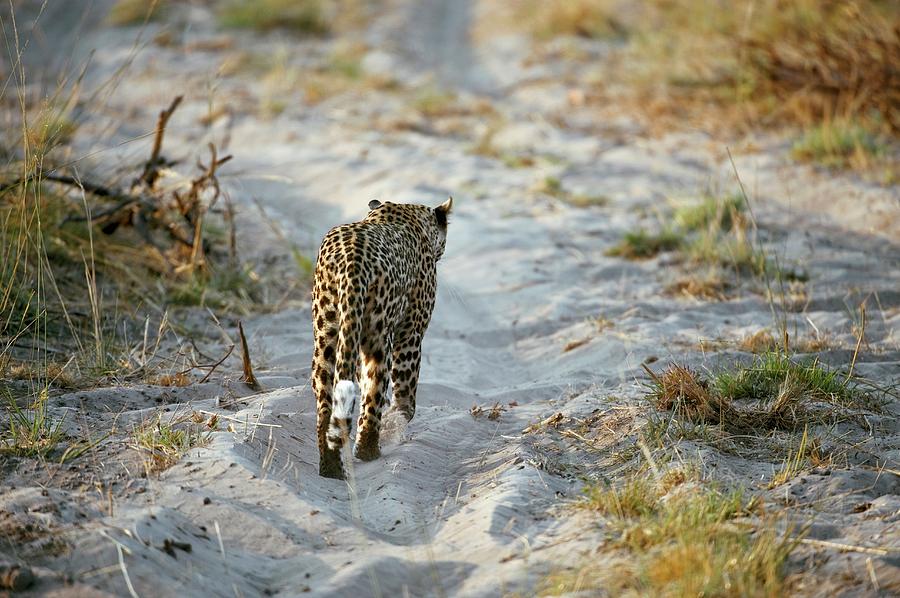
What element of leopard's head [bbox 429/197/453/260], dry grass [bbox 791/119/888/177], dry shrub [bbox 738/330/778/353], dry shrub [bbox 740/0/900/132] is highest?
dry shrub [bbox 740/0/900/132]

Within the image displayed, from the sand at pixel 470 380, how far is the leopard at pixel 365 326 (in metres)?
0.21

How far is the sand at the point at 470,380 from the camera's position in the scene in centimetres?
367

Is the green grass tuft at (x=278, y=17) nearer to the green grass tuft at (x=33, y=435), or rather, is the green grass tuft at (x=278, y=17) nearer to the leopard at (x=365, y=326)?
the leopard at (x=365, y=326)

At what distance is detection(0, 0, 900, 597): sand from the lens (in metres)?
3.67

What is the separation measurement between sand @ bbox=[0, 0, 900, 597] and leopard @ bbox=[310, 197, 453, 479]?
215 mm

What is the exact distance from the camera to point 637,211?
31.1ft

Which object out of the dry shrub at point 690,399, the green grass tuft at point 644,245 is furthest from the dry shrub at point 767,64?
the dry shrub at point 690,399

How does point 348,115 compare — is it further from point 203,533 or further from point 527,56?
point 203,533

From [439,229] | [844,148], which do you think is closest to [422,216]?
[439,229]

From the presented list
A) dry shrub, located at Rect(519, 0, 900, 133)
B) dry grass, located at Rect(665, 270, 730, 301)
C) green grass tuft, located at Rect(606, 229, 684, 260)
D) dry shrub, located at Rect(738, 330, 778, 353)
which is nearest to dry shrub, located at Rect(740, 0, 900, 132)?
dry shrub, located at Rect(519, 0, 900, 133)

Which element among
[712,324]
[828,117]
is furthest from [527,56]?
[712,324]

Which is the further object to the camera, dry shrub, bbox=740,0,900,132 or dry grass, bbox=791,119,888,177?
dry shrub, bbox=740,0,900,132

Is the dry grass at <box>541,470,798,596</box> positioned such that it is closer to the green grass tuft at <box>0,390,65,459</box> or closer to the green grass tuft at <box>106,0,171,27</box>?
the green grass tuft at <box>0,390,65,459</box>

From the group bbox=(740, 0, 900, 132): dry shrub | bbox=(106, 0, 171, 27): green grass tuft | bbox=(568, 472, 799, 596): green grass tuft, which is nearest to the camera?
bbox=(568, 472, 799, 596): green grass tuft
